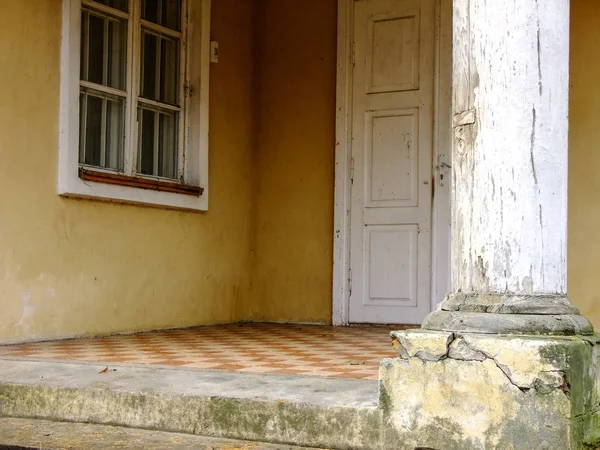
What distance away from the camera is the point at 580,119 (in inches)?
262

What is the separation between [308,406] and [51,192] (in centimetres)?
320

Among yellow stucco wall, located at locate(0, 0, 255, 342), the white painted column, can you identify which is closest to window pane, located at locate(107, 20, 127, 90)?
yellow stucco wall, located at locate(0, 0, 255, 342)

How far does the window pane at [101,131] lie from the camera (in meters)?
6.18

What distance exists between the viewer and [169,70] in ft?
23.0

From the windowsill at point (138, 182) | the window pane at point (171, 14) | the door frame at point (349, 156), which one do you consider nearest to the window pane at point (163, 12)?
the window pane at point (171, 14)

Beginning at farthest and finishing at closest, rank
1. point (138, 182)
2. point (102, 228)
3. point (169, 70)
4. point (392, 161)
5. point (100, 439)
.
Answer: point (392, 161) < point (169, 70) < point (138, 182) < point (102, 228) < point (100, 439)

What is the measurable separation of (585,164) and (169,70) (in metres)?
3.25

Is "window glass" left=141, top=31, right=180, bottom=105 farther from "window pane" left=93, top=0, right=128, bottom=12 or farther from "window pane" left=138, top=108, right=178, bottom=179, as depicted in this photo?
"window pane" left=93, top=0, right=128, bottom=12

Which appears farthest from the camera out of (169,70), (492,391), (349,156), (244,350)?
(349,156)

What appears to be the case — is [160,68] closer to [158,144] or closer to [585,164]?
[158,144]

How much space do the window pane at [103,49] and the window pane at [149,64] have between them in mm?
231

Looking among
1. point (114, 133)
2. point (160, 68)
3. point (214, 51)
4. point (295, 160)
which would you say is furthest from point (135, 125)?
point (295, 160)

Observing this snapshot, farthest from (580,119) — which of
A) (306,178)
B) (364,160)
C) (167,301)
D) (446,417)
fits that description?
(446,417)

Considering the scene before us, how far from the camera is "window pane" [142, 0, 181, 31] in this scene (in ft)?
22.1
